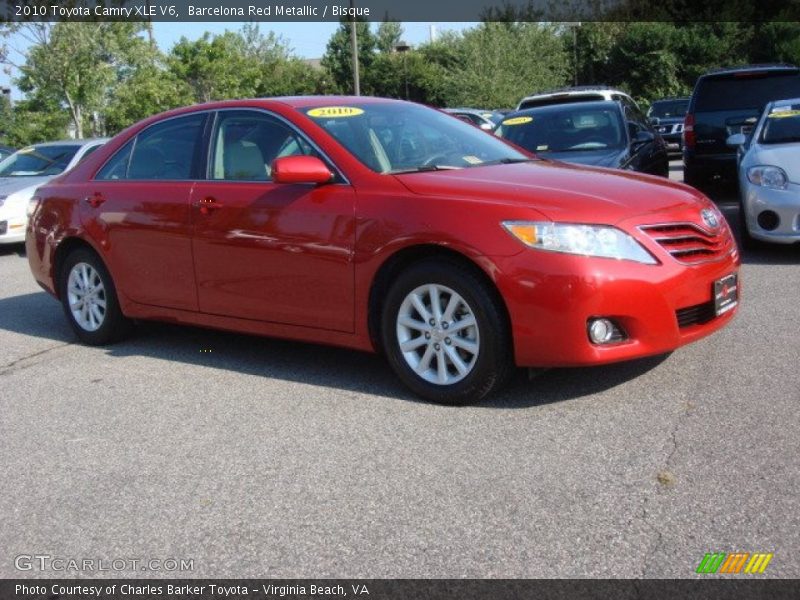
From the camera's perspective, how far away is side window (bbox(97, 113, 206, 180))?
239 inches

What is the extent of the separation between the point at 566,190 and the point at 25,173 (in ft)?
35.5

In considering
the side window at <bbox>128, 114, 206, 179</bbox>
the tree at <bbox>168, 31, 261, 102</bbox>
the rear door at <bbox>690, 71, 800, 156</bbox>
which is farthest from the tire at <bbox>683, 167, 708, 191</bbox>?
the tree at <bbox>168, 31, 261, 102</bbox>

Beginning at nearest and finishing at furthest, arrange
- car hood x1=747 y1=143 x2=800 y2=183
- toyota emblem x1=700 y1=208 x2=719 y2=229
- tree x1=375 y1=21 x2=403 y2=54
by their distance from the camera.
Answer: toyota emblem x1=700 y1=208 x2=719 y2=229 < car hood x1=747 y1=143 x2=800 y2=183 < tree x1=375 y1=21 x2=403 y2=54

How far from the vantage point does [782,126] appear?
9.41 m

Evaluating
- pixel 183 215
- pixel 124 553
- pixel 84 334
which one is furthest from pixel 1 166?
pixel 124 553

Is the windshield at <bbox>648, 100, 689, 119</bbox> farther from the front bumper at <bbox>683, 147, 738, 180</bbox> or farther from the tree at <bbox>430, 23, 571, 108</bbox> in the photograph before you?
the tree at <bbox>430, 23, 571, 108</bbox>

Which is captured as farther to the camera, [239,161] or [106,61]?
[106,61]

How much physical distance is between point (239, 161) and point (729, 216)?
729 cm

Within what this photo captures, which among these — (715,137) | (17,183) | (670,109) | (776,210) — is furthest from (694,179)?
(670,109)

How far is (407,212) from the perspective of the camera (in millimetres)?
4844

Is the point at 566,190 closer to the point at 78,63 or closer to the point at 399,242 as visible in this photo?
the point at 399,242

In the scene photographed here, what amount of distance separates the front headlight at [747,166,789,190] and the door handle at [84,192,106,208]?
18.1ft

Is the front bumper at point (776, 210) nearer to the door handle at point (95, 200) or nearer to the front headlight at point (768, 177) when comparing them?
the front headlight at point (768, 177)

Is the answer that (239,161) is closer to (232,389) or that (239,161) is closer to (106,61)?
(232,389)
